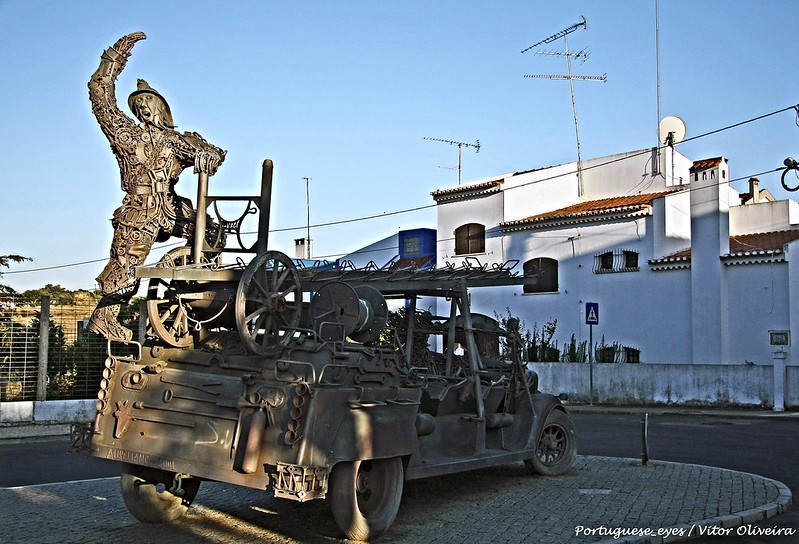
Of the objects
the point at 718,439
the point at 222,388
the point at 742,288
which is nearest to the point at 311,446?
the point at 222,388

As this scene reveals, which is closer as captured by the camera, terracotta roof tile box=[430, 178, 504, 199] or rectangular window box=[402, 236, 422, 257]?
terracotta roof tile box=[430, 178, 504, 199]

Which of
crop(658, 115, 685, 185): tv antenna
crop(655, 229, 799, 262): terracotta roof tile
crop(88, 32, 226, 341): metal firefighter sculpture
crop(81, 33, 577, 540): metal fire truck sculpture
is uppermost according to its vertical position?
Answer: crop(658, 115, 685, 185): tv antenna

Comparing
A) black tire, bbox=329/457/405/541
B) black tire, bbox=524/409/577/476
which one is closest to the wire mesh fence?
black tire, bbox=524/409/577/476

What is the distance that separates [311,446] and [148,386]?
180cm

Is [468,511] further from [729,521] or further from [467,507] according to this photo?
[729,521]

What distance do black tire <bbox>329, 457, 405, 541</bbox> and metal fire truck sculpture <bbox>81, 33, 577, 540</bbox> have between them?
11 mm

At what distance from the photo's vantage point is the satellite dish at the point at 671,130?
3150 cm

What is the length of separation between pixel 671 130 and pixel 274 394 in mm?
27521

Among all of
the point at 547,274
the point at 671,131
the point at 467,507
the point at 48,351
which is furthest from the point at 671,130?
the point at 467,507

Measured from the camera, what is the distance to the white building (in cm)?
2612

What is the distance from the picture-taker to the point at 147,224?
881 cm

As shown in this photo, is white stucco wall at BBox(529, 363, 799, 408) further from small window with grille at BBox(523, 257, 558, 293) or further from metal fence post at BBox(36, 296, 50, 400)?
metal fence post at BBox(36, 296, 50, 400)

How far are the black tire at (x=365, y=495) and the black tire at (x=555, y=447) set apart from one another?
10.9ft

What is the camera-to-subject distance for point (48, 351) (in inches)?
775
